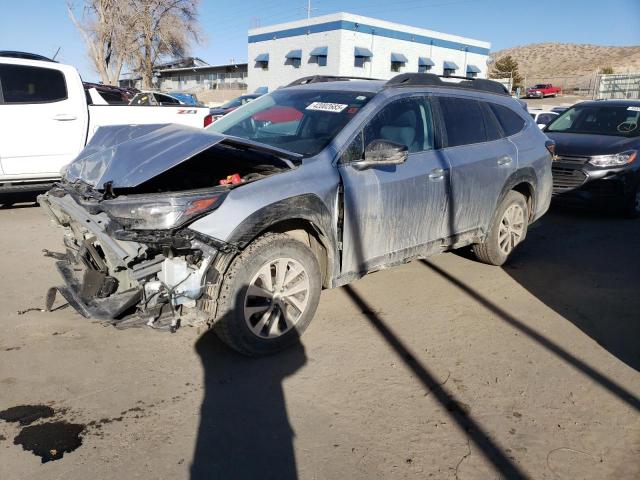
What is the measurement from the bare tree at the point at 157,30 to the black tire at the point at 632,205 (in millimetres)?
33209

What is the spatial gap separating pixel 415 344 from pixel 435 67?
45017 millimetres

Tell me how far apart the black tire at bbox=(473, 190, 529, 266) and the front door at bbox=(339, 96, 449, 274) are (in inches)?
39.1

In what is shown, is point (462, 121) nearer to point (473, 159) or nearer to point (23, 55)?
point (473, 159)

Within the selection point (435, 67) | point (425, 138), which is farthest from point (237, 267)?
point (435, 67)

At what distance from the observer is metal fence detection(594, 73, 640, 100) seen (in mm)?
27844

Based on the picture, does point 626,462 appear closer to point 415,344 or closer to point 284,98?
point 415,344

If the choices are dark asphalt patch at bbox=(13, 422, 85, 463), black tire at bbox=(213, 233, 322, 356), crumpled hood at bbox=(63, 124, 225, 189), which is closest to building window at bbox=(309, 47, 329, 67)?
crumpled hood at bbox=(63, 124, 225, 189)

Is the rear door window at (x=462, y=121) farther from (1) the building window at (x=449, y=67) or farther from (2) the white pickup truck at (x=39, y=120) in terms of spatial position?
(1) the building window at (x=449, y=67)

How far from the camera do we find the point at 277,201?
3.43 metres

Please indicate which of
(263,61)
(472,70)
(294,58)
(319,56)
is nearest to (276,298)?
(319,56)

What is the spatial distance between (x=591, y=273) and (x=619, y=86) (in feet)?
92.9

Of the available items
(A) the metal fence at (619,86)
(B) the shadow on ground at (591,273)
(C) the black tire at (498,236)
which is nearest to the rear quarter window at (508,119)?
(C) the black tire at (498,236)

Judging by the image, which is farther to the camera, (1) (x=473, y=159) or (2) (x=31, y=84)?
(2) (x=31, y=84)

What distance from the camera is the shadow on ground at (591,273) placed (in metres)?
4.36
